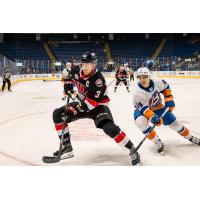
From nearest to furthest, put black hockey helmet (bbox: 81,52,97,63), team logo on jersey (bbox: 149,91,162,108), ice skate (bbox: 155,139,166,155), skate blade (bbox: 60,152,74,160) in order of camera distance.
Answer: black hockey helmet (bbox: 81,52,97,63) → skate blade (bbox: 60,152,74,160) → ice skate (bbox: 155,139,166,155) → team logo on jersey (bbox: 149,91,162,108)

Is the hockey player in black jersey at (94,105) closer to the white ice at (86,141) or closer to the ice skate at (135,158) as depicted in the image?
the ice skate at (135,158)

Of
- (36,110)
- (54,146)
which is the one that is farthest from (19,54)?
(54,146)

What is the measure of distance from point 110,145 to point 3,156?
792 mm

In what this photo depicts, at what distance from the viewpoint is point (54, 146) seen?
2799mm

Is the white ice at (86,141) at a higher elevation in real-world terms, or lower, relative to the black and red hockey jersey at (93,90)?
lower

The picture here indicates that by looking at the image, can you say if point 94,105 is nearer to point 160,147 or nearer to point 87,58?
point 87,58

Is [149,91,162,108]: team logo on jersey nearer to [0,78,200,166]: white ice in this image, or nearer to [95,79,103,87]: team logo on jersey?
[0,78,200,166]: white ice

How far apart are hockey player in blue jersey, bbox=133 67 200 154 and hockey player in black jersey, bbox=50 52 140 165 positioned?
10.5 inches

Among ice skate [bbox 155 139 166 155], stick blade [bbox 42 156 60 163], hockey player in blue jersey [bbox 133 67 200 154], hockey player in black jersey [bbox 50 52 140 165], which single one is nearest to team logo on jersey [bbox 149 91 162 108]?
hockey player in blue jersey [bbox 133 67 200 154]

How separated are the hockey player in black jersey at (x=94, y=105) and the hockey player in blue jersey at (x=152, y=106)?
0.87 ft

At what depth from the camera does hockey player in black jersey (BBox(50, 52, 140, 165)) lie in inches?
97.3

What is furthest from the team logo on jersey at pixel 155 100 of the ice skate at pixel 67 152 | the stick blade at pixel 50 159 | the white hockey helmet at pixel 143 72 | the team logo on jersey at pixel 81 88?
the stick blade at pixel 50 159

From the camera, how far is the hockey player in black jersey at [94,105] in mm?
2473

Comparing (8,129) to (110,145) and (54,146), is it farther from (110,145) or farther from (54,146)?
(110,145)
